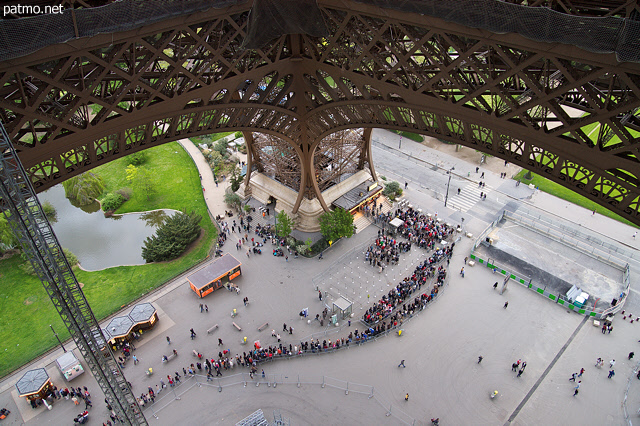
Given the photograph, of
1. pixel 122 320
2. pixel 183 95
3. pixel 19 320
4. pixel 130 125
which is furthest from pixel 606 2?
pixel 19 320

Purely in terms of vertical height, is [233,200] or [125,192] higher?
[233,200]

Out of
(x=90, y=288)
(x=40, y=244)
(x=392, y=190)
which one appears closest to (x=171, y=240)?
(x=90, y=288)

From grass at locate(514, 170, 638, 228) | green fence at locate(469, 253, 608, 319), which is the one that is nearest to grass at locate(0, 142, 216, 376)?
green fence at locate(469, 253, 608, 319)

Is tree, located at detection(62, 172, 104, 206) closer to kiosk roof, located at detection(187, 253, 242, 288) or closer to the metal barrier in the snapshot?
kiosk roof, located at detection(187, 253, 242, 288)

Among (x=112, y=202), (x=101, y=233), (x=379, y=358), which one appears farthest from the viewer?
(x=112, y=202)

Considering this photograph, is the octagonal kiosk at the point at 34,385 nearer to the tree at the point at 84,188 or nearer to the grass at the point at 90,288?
the grass at the point at 90,288

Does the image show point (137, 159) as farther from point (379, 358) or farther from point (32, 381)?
point (379, 358)
